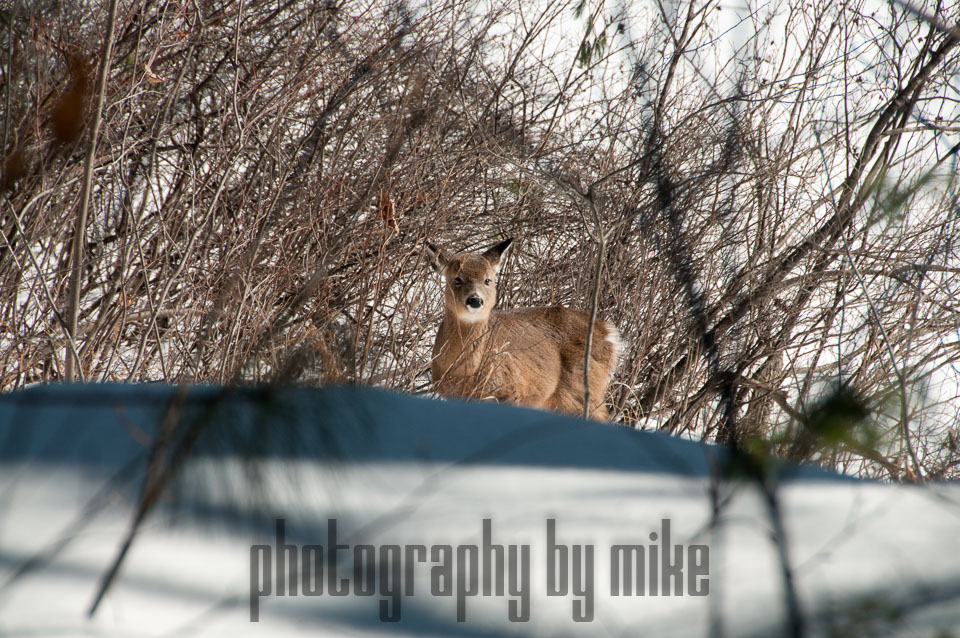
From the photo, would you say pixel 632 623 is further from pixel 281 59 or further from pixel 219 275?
pixel 281 59

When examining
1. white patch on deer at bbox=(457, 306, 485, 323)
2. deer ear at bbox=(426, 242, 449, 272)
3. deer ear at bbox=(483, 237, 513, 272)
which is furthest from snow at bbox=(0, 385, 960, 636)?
deer ear at bbox=(483, 237, 513, 272)

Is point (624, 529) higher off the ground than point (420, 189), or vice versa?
point (420, 189)

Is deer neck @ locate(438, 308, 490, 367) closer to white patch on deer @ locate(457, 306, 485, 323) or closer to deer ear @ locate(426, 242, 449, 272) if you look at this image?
white patch on deer @ locate(457, 306, 485, 323)

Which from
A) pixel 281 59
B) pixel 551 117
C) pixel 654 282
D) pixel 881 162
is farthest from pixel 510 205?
pixel 881 162

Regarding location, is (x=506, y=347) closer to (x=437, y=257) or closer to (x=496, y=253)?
(x=496, y=253)

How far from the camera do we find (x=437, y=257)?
730 cm

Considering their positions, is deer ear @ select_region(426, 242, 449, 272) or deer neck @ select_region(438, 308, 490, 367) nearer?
deer ear @ select_region(426, 242, 449, 272)

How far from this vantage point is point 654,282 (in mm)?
8289

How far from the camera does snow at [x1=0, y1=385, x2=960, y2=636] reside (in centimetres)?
139

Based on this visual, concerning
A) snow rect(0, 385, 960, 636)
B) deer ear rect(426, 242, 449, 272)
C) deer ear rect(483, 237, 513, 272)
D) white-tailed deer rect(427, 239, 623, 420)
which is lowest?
snow rect(0, 385, 960, 636)

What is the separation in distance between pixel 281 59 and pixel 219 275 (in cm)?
216

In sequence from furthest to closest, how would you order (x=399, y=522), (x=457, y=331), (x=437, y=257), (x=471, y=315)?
1. (x=457, y=331)
2. (x=471, y=315)
3. (x=437, y=257)
4. (x=399, y=522)

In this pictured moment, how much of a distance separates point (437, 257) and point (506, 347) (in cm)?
105

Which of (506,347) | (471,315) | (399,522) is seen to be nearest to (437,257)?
(471,315)
